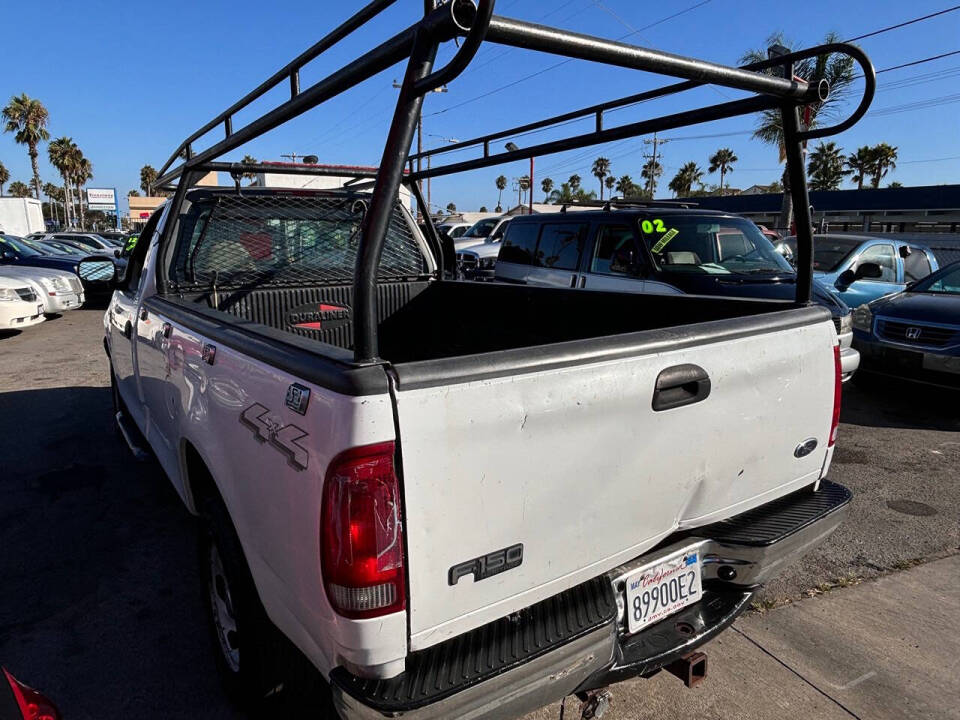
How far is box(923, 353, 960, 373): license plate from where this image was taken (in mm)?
6039

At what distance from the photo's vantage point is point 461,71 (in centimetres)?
140

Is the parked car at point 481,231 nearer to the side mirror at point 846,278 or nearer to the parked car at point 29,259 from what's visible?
the parked car at point 29,259

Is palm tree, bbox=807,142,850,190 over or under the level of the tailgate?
over

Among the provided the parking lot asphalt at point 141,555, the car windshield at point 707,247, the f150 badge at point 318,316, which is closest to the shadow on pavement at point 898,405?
the parking lot asphalt at point 141,555

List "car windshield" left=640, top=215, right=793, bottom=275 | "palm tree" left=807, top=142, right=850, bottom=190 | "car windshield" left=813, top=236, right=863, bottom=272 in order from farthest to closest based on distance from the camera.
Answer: "palm tree" left=807, top=142, right=850, bottom=190
"car windshield" left=813, top=236, right=863, bottom=272
"car windshield" left=640, top=215, right=793, bottom=275

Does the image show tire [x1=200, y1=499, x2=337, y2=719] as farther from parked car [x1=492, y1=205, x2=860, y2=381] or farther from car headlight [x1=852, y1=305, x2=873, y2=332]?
car headlight [x1=852, y1=305, x2=873, y2=332]

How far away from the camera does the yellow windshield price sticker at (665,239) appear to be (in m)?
6.89

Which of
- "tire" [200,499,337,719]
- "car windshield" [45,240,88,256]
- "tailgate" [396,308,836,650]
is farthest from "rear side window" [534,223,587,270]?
"car windshield" [45,240,88,256]

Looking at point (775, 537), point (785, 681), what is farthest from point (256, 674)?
point (785, 681)

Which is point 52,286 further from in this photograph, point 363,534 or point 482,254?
point 363,534

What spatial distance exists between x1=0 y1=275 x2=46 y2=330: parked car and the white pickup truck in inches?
355

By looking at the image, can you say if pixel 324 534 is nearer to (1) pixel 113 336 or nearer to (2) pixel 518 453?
(2) pixel 518 453

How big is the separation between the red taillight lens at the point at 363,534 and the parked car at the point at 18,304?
36.0ft

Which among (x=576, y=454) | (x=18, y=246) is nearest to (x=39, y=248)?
(x=18, y=246)
